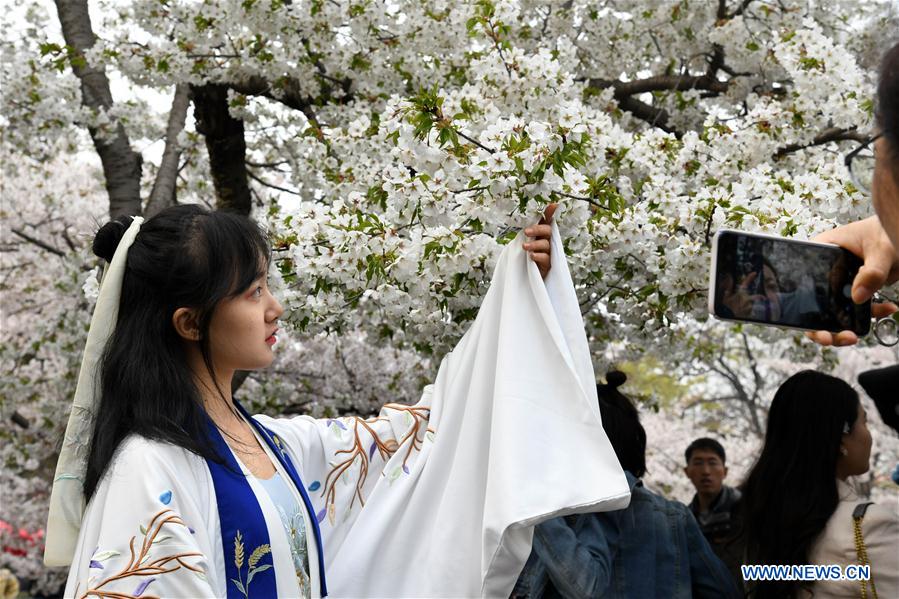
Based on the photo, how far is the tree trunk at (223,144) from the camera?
17.6 ft

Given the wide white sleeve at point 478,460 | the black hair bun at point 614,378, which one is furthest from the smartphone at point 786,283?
the black hair bun at point 614,378

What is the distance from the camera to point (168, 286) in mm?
2018

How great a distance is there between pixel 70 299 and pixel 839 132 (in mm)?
4987

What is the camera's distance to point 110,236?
2084mm

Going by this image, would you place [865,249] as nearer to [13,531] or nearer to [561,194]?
A: [561,194]

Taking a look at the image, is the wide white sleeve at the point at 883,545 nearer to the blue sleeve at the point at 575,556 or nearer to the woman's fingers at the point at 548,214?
the blue sleeve at the point at 575,556

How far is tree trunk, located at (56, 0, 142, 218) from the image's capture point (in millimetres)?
5359

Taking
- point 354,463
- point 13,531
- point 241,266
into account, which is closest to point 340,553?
point 354,463

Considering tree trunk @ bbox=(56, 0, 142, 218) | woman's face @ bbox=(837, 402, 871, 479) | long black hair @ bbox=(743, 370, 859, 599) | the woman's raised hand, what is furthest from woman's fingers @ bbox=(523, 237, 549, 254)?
tree trunk @ bbox=(56, 0, 142, 218)

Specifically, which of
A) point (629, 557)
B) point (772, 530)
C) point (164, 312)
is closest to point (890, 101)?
point (164, 312)

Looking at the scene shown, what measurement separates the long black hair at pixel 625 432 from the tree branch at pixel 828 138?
159cm

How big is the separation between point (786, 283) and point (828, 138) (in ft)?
9.52

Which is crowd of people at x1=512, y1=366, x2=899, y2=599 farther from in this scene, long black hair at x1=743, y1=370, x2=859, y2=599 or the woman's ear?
the woman's ear

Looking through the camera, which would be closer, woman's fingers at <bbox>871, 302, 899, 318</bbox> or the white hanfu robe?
woman's fingers at <bbox>871, 302, 899, 318</bbox>
